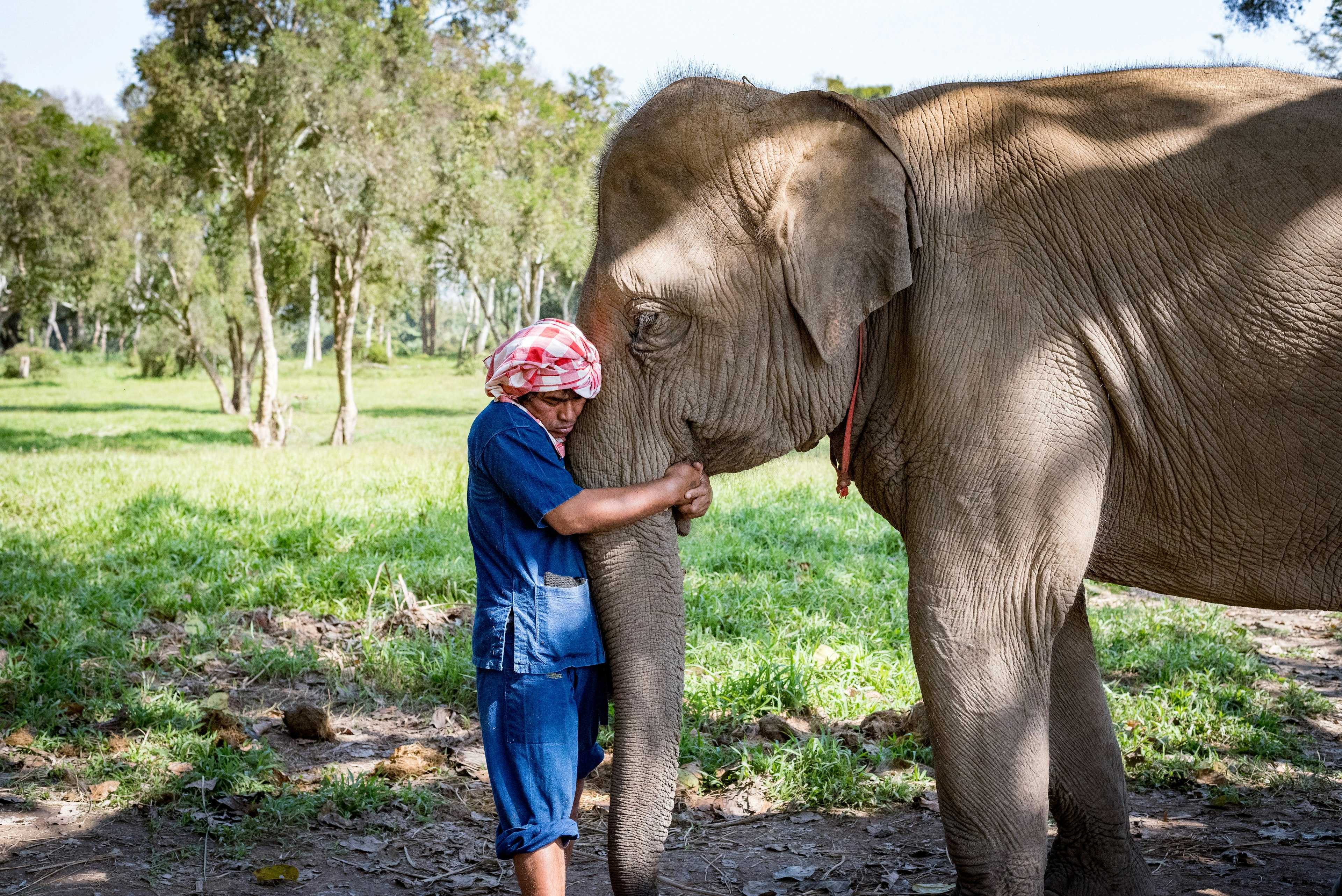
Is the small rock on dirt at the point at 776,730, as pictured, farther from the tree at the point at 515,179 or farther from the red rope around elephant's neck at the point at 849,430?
the tree at the point at 515,179

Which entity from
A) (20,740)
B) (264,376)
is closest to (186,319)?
(264,376)

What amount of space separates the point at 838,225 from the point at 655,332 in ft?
1.62

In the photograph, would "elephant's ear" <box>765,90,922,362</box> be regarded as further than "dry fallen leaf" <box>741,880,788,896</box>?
No

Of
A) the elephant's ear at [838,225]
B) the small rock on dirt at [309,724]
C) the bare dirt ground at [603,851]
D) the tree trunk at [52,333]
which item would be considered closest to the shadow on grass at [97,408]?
the tree trunk at [52,333]

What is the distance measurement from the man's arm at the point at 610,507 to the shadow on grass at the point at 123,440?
15482 millimetres

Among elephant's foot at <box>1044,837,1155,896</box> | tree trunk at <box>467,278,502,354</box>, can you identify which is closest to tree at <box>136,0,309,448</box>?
tree trunk at <box>467,278,502,354</box>

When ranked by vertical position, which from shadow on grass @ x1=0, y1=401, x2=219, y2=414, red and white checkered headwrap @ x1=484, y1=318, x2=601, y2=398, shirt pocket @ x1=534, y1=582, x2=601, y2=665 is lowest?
shadow on grass @ x1=0, y1=401, x2=219, y2=414

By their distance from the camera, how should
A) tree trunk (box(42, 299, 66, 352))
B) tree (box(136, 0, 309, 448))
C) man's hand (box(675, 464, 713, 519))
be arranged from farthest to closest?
tree trunk (box(42, 299, 66, 352)), tree (box(136, 0, 309, 448)), man's hand (box(675, 464, 713, 519))

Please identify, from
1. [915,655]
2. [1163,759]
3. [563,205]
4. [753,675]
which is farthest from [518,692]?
[563,205]

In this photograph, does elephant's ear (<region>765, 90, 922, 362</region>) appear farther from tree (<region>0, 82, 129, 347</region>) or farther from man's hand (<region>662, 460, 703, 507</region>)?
tree (<region>0, 82, 129, 347</region>)

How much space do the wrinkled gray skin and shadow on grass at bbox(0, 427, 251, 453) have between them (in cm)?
1553

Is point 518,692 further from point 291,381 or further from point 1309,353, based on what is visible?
point 291,381

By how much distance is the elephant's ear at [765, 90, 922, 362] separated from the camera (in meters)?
2.51

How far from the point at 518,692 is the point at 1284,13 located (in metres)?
8.85
